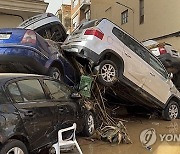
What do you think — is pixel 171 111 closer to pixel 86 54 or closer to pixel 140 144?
pixel 140 144

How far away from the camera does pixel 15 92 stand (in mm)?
5211

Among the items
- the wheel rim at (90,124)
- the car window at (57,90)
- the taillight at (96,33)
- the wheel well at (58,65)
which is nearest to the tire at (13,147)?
the car window at (57,90)

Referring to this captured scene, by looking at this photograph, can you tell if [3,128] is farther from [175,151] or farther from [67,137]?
[175,151]

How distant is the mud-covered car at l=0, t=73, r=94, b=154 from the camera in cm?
475

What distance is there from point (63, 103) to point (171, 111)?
5373mm

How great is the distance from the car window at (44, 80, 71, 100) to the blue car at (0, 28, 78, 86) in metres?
0.84

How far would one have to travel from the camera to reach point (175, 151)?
6727 millimetres

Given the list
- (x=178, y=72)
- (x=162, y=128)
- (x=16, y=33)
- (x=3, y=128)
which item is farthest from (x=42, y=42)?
(x=178, y=72)

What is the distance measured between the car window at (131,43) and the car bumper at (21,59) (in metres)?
2.38

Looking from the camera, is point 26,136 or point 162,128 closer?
point 26,136

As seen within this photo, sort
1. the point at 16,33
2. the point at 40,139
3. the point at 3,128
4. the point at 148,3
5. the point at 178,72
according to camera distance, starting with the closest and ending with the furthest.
Answer: the point at 3,128 < the point at 40,139 < the point at 16,33 < the point at 178,72 < the point at 148,3

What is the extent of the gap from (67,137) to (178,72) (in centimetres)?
834

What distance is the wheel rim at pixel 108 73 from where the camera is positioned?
27.0 ft
